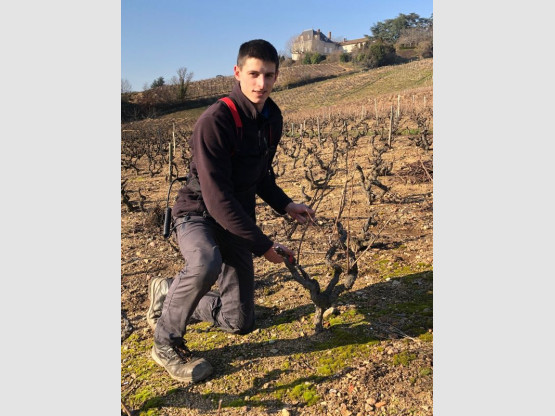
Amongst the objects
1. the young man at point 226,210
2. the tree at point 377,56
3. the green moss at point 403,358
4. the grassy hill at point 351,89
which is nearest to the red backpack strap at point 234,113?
the young man at point 226,210

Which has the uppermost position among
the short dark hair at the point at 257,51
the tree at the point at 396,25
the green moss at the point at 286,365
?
the tree at the point at 396,25

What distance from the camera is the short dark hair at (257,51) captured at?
2.14 meters

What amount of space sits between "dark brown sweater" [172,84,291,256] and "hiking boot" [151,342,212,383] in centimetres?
74

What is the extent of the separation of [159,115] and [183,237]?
40438 mm

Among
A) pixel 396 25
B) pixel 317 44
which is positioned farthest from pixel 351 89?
pixel 317 44

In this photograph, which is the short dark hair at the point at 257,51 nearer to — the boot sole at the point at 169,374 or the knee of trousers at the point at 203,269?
the knee of trousers at the point at 203,269

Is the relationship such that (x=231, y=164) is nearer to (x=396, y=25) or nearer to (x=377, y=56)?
(x=377, y=56)

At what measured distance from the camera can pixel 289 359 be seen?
7.73 feet

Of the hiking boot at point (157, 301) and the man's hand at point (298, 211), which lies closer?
the man's hand at point (298, 211)

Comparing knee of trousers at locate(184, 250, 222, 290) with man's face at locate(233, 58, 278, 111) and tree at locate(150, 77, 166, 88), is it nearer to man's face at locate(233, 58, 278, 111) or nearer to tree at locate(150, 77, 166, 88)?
man's face at locate(233, 58, 278, 111)

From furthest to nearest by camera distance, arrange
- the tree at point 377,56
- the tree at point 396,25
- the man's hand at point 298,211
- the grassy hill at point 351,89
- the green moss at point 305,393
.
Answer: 1. the tree at point 396,25
2. the tree at point 377,56
3. the grassy hill at point 351,89
4. the man's hand at point 298,211
5. the green moss at point 305,393

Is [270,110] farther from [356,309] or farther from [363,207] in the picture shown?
[363,207]

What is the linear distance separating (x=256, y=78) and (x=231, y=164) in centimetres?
51

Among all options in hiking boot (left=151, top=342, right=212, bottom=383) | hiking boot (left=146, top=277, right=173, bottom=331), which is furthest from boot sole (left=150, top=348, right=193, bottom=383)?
hiking boot (left=146, top=277, right=173, bottom=331)
